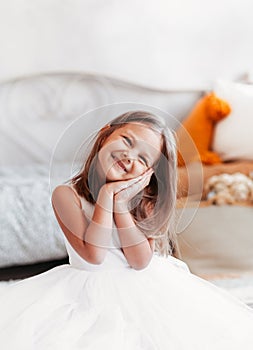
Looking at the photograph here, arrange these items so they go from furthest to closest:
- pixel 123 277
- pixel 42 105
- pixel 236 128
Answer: pixel 42 105
pixel 236 128
pixel 123 277

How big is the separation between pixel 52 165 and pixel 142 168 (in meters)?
0.12

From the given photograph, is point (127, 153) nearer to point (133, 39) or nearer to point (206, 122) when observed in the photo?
point (206, 122)

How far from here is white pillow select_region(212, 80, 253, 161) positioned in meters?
1.98

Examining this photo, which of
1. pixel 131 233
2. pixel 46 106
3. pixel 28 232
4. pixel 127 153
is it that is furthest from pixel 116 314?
pixel 46 106

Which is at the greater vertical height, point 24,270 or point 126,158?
point 126,158

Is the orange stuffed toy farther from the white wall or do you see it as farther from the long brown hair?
the long brown hair

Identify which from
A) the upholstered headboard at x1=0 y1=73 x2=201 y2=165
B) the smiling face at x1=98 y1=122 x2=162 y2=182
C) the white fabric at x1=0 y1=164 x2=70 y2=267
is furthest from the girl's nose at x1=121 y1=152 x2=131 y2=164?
the upholstered headboard at x1=0 y1=73 x2=201 y2=165

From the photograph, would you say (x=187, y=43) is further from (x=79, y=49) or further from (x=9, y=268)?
(x=9, y=268)

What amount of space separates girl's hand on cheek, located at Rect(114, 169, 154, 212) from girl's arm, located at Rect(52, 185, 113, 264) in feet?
0.05

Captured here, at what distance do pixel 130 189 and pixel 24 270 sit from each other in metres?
0.79

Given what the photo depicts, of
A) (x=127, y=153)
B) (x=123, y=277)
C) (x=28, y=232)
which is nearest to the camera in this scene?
(x=127, y=153)

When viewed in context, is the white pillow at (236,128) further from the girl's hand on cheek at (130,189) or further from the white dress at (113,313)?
the girl's hand on cheek at (130,189)

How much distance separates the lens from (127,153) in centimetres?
74

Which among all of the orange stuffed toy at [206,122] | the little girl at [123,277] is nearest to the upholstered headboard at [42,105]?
the orange stuffed toy at [206,122]
